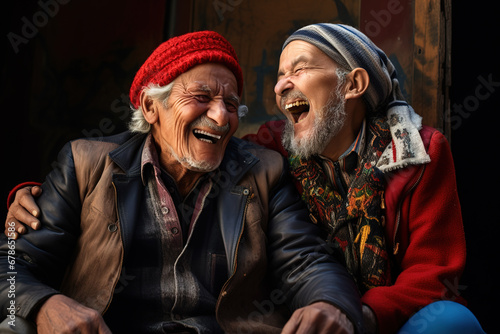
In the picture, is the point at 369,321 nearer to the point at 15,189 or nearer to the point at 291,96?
the point at 291,96

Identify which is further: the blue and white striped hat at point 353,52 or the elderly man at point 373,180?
the blue and white striped hat at point 353,52

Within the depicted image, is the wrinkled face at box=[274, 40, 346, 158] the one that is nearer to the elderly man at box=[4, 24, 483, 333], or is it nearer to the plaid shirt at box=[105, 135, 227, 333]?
the elderly man at box=[4, 24, 483, 333]

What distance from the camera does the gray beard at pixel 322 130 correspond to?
2.82 metres

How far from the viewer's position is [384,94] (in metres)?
2.93

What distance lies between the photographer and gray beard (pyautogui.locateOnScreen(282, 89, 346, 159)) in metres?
2.82

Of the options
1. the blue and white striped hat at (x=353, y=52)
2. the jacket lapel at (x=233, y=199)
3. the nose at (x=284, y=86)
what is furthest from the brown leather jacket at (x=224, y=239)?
the blue and white striped hat at (x=353, y=52)

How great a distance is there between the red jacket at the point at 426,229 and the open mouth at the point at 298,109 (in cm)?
61

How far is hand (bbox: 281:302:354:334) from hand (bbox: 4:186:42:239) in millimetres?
1223

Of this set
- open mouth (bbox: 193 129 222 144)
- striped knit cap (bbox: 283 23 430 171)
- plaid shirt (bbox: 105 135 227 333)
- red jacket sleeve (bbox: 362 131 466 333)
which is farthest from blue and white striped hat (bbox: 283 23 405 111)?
plaid shirt (bbox: 105 135 227 333)

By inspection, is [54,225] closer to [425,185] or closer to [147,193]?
[147,193]

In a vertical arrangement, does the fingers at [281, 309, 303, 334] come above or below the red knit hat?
below

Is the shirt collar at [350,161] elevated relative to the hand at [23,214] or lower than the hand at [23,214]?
lower

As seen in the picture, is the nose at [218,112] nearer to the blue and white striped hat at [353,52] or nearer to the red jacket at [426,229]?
the blue and white striped hat at [353,52]

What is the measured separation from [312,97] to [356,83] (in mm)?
271
